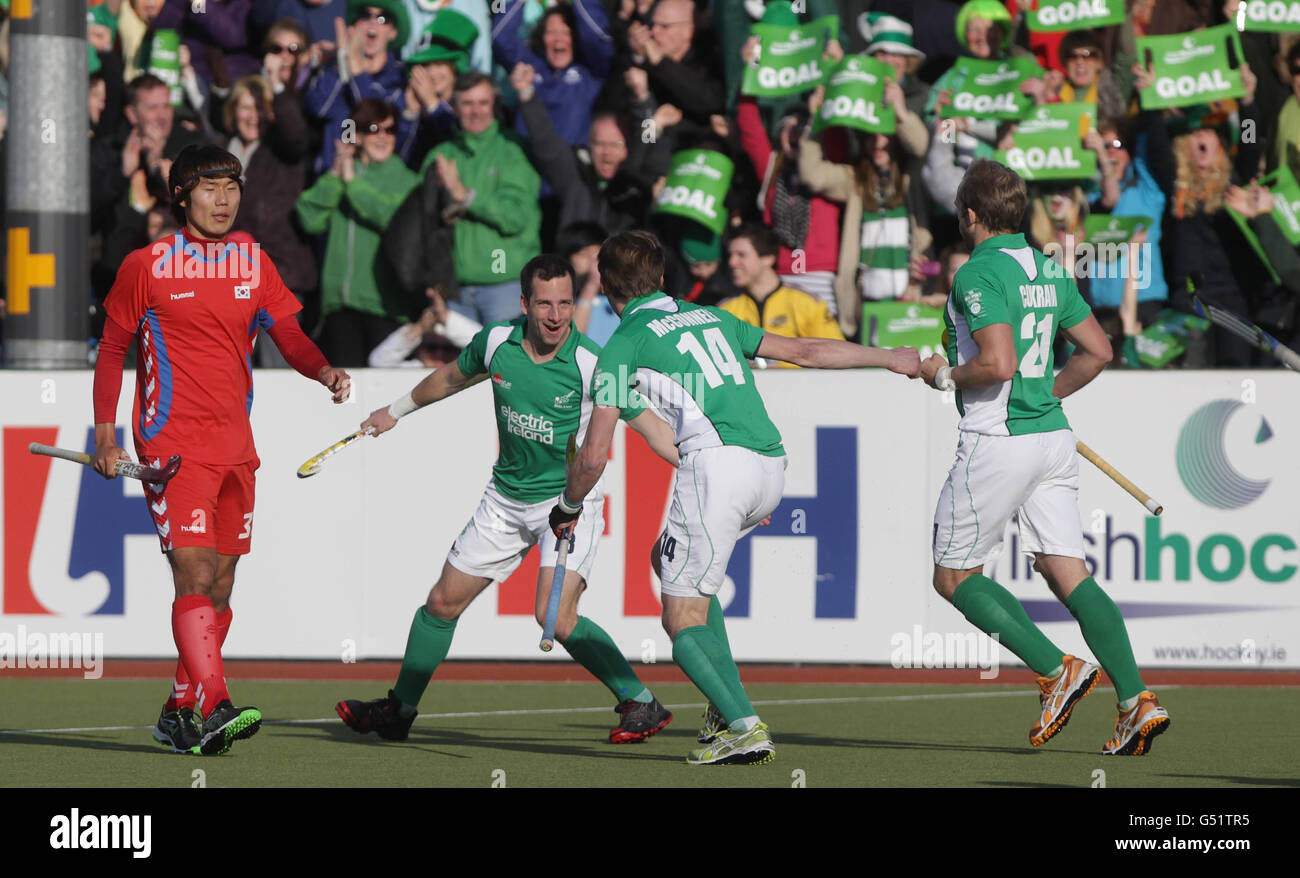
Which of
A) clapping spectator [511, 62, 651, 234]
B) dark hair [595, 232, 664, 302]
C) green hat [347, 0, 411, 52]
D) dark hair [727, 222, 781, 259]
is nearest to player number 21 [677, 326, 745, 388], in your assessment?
dark hair [595, 232, 664, 302]

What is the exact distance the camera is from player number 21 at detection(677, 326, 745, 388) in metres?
7.47

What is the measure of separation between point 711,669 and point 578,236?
227 inches

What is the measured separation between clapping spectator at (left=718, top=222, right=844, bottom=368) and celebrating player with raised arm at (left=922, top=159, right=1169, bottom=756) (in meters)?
4.20

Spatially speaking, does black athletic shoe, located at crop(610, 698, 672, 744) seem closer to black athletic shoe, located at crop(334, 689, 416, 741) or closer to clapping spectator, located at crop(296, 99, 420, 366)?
black athletic shoe, located at crop(334, 689, 416, 741)

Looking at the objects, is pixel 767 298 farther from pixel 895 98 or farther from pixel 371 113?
pixel 371 113

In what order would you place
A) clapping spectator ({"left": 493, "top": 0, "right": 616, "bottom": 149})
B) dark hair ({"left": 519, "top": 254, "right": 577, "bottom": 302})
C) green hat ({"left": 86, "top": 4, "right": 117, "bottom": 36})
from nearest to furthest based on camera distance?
dark hair ({"left": 519, "top": 254, "right": 577, "bottom": 302}), clapping spectator ({"left": 493, "top": 0, "right": 616, "bottom": 149}), green hat ({"left": 86, "top": 4, "right": 117, "bottom": 36})

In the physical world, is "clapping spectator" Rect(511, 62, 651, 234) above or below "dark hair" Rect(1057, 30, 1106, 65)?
below

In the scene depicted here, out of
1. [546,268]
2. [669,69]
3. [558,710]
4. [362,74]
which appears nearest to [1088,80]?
[669,69]

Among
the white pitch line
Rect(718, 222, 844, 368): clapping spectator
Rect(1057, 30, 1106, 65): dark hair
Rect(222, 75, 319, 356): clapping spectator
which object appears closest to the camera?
the white pitch line

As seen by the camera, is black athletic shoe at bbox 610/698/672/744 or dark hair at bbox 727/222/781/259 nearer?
black athletic shoe at bbox 610/698/672/744

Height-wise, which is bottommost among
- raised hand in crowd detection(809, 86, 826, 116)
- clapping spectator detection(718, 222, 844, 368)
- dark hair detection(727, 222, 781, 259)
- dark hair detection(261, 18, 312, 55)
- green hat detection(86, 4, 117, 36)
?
clapping spectator detection(718, 222, 844, 368)

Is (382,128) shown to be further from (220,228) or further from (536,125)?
(220,228)

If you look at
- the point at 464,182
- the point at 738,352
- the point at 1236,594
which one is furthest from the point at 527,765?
the point at 464,182

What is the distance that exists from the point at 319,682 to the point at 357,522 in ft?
2.88
